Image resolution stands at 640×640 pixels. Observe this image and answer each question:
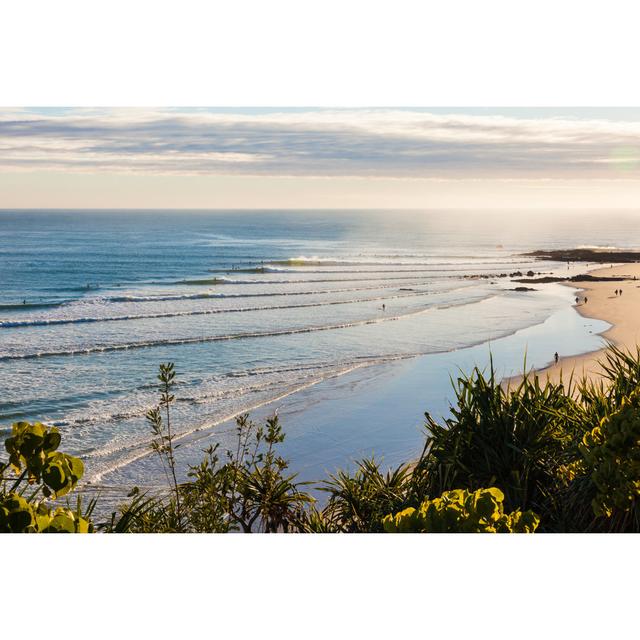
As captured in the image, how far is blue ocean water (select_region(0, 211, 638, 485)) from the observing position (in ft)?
38.2

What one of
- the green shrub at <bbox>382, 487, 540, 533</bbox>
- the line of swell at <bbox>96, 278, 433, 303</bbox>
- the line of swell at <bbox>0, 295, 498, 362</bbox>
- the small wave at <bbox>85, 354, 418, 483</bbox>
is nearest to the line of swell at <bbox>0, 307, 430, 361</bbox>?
the line of swell at <bbox>0, 295, 498, 362</bbox>

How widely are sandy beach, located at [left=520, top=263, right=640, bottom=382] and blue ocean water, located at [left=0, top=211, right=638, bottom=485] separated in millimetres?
847

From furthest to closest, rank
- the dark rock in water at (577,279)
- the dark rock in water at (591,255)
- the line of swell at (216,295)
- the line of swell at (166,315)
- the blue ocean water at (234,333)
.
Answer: the dark rock in water at (591,255), the dark rock in water at (577,279), the line of swell at (216,295), the line of swell at (166,315), the blue ocean water at (234,333)

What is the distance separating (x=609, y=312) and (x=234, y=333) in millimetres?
13032

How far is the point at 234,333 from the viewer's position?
67.1 feet

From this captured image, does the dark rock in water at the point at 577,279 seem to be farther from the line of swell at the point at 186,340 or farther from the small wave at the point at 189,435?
the small wave at the point at 189,435

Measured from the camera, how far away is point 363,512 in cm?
446

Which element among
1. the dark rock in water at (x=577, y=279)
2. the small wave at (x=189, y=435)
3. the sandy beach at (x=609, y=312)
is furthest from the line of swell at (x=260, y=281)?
the small wave at (x=189, y=435)

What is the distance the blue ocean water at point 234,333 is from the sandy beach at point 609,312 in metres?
0.85

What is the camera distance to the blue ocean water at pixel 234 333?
11641 mm

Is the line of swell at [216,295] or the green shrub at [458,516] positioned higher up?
the line of swell at [216,295]

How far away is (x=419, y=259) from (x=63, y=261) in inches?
953
